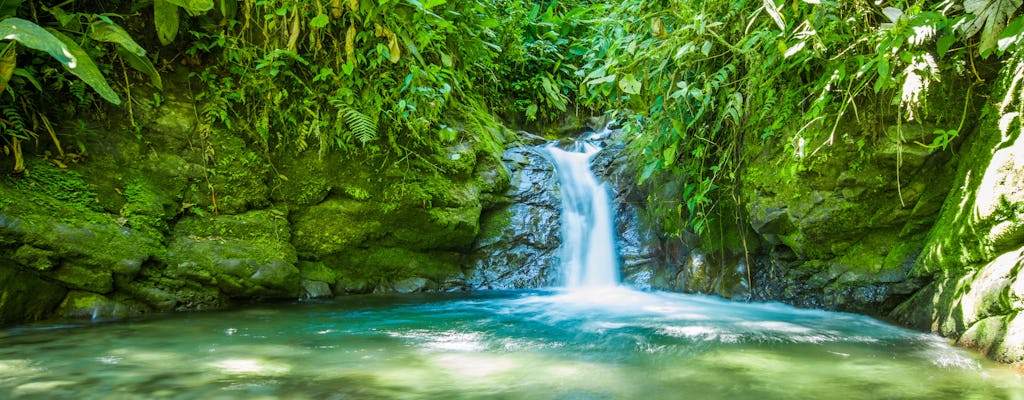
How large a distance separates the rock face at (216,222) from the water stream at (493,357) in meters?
0.33

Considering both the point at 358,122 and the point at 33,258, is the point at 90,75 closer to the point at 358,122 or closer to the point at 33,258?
the point at 33,258

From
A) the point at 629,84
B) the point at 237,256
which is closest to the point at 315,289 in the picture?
the point at 237,256

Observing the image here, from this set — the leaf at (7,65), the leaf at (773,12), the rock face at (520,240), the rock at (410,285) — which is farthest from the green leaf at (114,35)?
the leaf at (773,12)

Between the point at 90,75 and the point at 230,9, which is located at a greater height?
the point at 230,9

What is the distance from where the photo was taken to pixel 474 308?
14.3ft

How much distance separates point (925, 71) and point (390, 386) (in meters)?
3.30

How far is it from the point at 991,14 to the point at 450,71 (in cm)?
375

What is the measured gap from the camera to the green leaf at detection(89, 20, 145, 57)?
3.31 meters

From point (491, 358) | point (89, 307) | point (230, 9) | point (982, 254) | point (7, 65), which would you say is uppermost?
point (230, 9)

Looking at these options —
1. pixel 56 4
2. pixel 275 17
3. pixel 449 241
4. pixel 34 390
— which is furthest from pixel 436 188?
pixel 34 390

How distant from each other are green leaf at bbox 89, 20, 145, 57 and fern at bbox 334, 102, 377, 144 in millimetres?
1428

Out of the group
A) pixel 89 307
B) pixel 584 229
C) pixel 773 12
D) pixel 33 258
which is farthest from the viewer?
pixel 584 229

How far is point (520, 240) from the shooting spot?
234 inches

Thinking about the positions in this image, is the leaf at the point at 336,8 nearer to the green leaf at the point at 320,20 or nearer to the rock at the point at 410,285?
the green leaf at the point at 320,20
